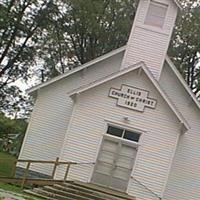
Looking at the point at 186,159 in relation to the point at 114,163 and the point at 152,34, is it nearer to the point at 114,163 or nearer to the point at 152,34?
the point at 114,163

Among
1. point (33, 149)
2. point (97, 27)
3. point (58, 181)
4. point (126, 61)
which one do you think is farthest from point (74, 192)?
point (97, 27)

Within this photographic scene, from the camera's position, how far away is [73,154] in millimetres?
20953

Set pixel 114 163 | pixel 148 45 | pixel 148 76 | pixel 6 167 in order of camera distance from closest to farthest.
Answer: pixel 148 76 → pixel 114 163 → pixel 148 45 → pixel 6 167

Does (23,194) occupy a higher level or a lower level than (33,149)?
lower

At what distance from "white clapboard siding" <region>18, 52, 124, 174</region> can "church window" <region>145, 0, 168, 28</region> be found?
1.88 meters

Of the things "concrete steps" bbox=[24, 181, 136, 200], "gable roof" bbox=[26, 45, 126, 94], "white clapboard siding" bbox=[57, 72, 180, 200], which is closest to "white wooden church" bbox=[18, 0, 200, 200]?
"white clapboard siding" bbox=[57, 72, 180, 200]

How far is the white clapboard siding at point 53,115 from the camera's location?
894 inches

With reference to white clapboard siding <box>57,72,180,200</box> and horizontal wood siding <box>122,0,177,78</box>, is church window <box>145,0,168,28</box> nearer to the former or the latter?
horizontal wood siding <box>122,0,177,78</box>

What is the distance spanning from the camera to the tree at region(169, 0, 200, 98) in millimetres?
32522

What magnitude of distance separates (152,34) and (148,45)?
0.49 m

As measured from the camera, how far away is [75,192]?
1827 centimetres

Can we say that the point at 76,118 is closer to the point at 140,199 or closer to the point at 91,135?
the point at 91,135

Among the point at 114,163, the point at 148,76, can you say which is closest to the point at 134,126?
the point at 114,163

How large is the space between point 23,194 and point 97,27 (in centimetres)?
1652
